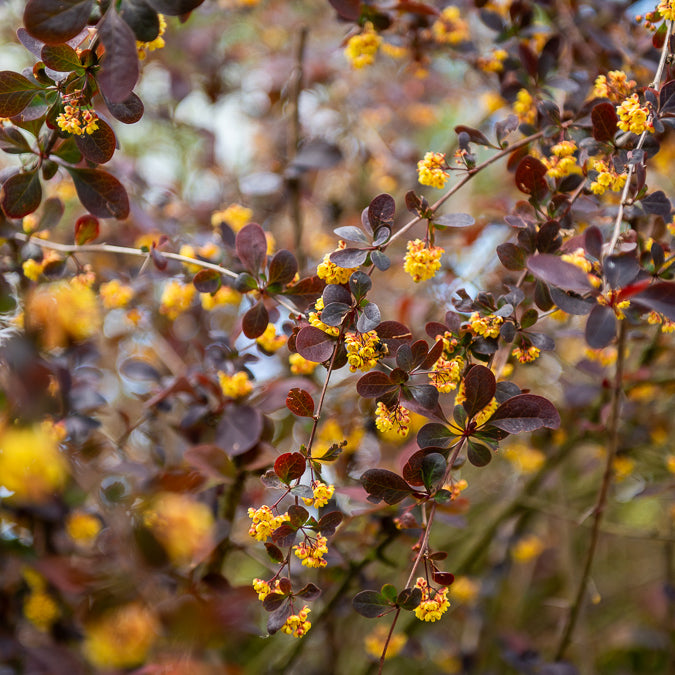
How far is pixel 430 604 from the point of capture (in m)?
0.84

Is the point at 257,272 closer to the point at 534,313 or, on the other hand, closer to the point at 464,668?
the point at 534,313

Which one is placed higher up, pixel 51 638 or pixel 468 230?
pixel 468 230

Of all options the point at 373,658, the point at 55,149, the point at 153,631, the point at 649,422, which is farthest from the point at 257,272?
the point at 649,422


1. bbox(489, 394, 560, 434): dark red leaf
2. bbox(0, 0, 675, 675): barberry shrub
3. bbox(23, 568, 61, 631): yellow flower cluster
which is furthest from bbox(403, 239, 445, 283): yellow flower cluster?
bbox(23, 568, 61, 631): yellow flower cluster

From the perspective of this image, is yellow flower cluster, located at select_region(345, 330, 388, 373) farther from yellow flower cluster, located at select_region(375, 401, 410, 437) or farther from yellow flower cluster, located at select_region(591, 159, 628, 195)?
yellow flower cluster, located at select_region(591, 159, 628, 195)

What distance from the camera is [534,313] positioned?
0.96m

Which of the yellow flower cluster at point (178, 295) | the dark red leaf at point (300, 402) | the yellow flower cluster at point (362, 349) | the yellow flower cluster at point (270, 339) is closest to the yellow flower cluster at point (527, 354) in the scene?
the yellow flower cluster at point (362, 349)

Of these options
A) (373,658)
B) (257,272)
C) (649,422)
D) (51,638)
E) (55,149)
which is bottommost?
(373,658)

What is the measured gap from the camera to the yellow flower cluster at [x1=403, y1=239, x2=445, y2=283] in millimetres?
941

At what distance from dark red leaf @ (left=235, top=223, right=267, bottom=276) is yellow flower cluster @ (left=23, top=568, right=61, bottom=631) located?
34.4 inches

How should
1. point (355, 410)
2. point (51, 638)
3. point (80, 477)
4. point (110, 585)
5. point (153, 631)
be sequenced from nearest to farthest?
point (153, 631) → point (80, 477) → point (110, 585) → point (51, 638) → point (355, 410)

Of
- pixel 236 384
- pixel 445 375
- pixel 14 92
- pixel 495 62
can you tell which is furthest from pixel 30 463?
pixel 495 62

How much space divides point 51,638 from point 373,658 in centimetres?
81

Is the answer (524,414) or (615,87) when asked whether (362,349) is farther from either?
(615,87)
